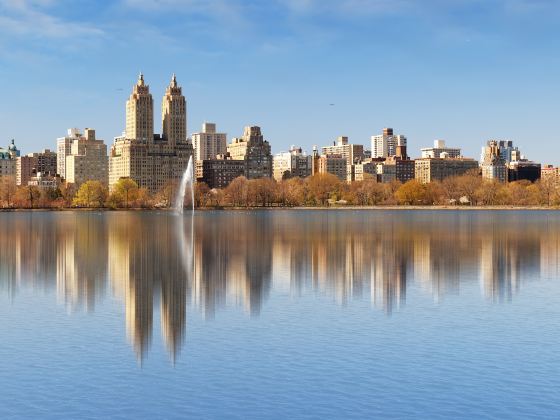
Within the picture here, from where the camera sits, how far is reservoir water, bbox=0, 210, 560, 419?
17266 mm

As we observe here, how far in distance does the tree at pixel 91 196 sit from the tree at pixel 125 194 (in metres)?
2.86

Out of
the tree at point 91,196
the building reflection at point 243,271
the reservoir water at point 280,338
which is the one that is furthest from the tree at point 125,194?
the reservoir water at point 280,338

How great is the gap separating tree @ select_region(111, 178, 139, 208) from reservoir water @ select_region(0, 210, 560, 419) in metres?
140

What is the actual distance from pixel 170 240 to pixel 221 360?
41998 millimetres

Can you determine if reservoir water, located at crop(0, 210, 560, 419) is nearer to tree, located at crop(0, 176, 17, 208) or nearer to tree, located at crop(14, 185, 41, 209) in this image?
tree, located at crop(14, 185, 41, 209)

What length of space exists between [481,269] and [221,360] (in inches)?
898

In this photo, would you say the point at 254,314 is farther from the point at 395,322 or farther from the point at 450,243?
the point at 450,243

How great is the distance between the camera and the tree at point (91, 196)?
17912cm

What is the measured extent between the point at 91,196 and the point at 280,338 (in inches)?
6343

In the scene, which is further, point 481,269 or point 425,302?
point 481,269

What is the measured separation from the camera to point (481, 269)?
133 ft

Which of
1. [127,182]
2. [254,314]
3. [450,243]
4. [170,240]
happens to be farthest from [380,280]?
[127,182]

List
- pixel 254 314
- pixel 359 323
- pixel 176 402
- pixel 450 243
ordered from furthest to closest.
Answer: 1. pixel 450 243
2. pixel 254 314
3. pixel 359 323
4. pixel 176 402

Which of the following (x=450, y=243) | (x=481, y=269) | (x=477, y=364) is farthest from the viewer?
(x=450, y=243)
